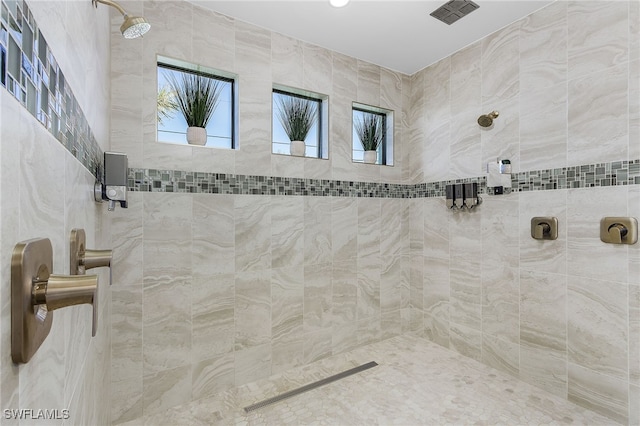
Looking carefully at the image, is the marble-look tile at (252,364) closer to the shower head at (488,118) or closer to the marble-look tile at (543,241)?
the marble-look tile at (543,241)

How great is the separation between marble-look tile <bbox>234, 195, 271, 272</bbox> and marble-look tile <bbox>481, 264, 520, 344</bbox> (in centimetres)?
172

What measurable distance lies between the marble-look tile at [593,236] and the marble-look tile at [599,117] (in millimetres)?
216

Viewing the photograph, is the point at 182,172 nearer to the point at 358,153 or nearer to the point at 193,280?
the point at 193,280

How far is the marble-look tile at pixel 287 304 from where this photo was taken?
243cm

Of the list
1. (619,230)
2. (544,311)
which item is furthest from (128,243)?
(619,230)

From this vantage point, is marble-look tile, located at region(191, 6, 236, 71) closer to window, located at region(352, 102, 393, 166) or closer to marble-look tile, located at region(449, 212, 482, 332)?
window, located at region(352, 102, 393, 166)

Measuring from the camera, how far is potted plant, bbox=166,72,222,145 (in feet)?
7.16

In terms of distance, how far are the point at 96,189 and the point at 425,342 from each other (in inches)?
112

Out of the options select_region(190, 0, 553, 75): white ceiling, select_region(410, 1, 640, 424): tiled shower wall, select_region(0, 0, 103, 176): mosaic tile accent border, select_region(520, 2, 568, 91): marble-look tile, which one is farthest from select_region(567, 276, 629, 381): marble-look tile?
select_region(0, 0, 103, 176): mosaic tile accent border

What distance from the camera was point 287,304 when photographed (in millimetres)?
2486

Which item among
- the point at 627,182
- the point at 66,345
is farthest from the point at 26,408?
the point at 627,182

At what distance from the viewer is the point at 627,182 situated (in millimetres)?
1813

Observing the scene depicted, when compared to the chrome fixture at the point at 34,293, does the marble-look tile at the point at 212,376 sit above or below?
below

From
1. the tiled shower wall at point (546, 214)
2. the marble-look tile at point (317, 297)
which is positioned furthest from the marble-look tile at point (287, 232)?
the tiled shower wall at point (546, 214)
